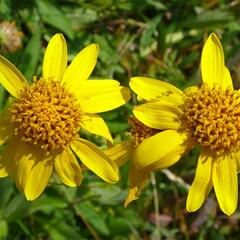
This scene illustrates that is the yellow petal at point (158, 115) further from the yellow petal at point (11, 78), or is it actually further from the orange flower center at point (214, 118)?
the yellow petal at point (11, 78)

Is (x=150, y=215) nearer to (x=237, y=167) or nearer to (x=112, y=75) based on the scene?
(x=112, y=75)

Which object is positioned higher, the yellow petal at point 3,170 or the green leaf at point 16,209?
the yellow petal at point 3,170

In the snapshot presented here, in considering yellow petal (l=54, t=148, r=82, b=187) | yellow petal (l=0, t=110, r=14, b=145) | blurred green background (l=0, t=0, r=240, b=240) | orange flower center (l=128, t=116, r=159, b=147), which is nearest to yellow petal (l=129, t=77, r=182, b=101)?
orange flower center (l=128, t=116, r=159, b=147)

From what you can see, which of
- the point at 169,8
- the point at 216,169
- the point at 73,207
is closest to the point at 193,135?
the point at 216,169

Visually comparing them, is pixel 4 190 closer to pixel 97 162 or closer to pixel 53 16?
pixel 97 162

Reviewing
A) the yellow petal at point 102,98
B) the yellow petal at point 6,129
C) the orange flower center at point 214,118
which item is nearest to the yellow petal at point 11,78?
the yellow petal at point 6,129

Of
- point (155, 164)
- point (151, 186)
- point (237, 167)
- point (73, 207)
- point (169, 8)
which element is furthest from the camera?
point (169, 8)
